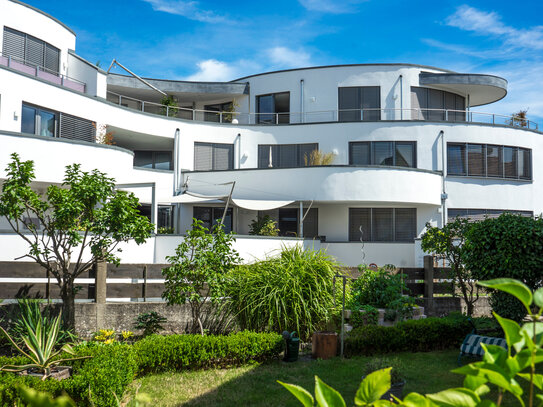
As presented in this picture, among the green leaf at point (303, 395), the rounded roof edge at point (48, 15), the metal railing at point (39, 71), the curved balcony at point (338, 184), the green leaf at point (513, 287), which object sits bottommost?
the green leaf at point (303, 395)

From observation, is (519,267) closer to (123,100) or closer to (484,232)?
(484,232)

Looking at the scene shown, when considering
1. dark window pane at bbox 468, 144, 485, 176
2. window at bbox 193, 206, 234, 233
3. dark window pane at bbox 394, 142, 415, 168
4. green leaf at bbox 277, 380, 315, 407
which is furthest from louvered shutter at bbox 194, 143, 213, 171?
green leaf at bbox 277, 380, 315, 407

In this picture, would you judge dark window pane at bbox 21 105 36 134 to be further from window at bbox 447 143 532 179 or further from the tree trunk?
window at bbox 447 143 532 179

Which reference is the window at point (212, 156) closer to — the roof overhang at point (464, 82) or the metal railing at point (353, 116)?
the metal railing at point (353, 116)

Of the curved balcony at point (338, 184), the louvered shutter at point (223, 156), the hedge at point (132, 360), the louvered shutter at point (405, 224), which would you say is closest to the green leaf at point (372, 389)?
the hedge at point (132, 360)

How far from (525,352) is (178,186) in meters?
23.6

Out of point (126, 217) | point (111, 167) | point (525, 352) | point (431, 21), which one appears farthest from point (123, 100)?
point (525, 352)

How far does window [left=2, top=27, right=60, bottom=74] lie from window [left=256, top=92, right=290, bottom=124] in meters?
10.8

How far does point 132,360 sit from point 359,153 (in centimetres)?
1836

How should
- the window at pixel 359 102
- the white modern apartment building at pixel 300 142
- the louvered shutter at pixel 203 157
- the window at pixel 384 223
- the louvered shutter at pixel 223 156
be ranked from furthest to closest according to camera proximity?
1. the window at pixel 359 102
2. the louvered shutter at pixel 223 156
3. the louvered shutter at pixel 203 157
4. the window at pixel 384 223
5. the white modern apartment building at pixel 300 142

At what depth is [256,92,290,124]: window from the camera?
27461 millimetres

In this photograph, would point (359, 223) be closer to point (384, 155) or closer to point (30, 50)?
point (384, 155)

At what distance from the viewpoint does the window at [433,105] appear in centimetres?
2612

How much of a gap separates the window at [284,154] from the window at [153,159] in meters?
5.11
